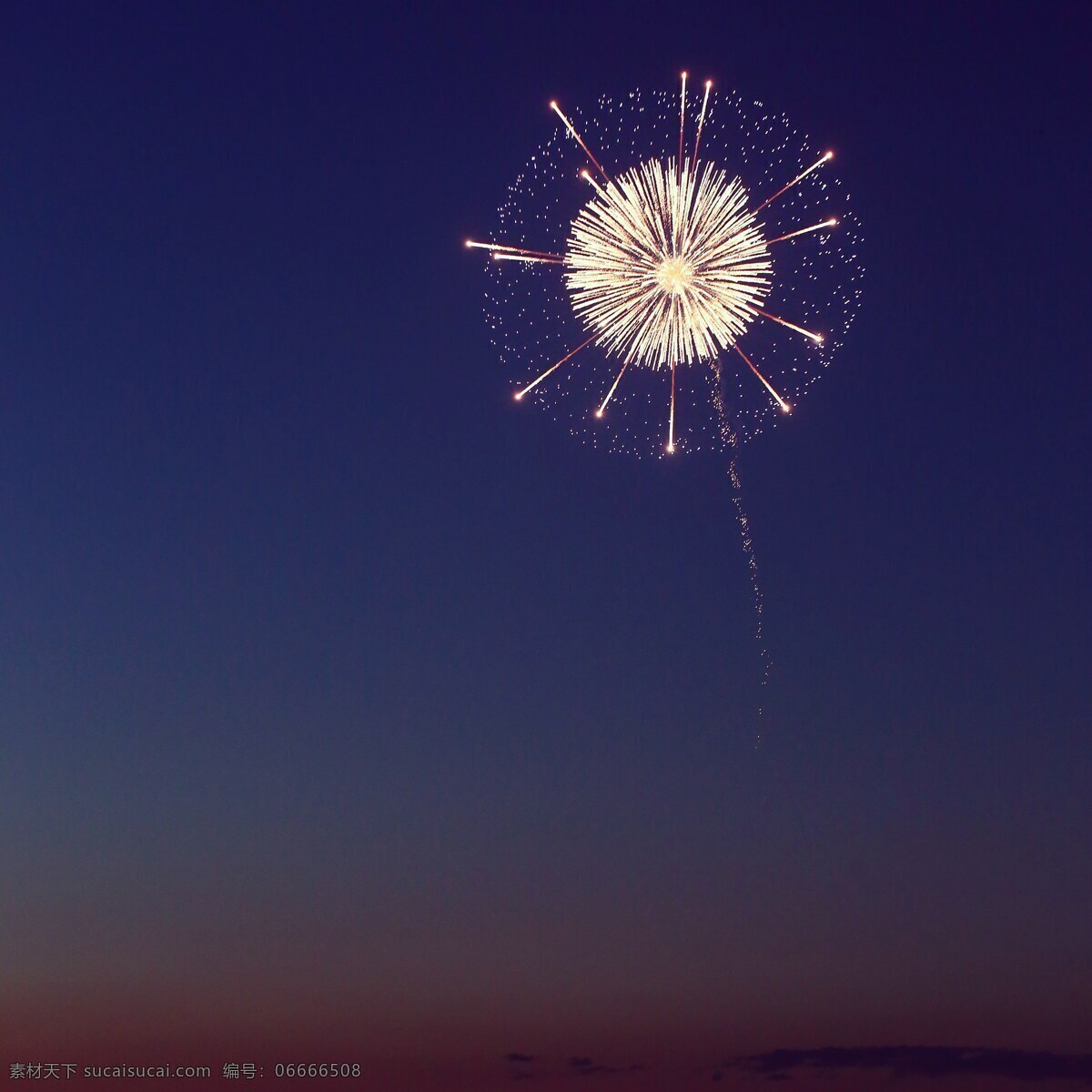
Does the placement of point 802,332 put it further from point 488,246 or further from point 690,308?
point 488,246

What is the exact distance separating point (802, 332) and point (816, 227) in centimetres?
281

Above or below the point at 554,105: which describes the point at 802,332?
below

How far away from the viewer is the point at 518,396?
207 feet

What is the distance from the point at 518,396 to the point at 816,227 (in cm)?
931

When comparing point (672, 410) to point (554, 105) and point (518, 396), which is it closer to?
point (518, 396)

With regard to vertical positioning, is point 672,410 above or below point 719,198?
below

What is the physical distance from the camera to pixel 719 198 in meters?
60.7

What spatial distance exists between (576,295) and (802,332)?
6.22m

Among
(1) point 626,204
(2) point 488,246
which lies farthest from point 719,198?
(2) point 488,246

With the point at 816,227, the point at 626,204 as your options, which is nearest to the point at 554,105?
the point at 626,204

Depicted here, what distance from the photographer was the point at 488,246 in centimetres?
6166

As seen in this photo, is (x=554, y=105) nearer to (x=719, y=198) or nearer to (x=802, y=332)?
(x=719, y=198)

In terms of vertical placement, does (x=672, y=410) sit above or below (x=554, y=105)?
below

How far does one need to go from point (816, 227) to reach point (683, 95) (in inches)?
195
